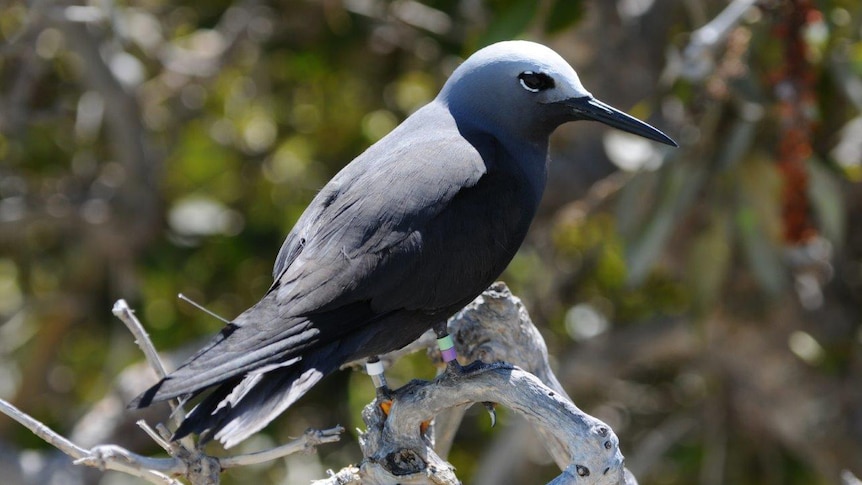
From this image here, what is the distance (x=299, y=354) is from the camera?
2463 millimetres

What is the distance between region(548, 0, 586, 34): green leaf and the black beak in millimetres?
1547

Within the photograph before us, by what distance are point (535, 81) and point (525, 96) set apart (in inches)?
1.7

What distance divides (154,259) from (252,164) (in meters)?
0.84

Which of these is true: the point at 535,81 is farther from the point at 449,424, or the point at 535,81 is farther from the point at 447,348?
the point at 449,424

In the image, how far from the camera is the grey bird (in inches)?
93.7

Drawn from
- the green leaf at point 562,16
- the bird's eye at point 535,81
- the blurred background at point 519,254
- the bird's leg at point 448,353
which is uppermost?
the bird's eye at point 535,81

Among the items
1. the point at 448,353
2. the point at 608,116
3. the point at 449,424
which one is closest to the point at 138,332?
the point at 448,353

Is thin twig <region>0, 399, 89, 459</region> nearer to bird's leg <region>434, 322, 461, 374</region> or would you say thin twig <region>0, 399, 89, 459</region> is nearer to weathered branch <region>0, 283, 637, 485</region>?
weathered branch <region>0, 283, 637, 485</region>

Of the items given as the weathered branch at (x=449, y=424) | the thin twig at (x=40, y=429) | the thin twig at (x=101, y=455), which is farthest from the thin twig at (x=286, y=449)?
the thin twig at (x=40, y=429)

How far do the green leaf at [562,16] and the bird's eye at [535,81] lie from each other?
153 centimetres

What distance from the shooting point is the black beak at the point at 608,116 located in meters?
2.80

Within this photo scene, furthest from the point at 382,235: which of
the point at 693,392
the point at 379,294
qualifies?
the point at 693,392

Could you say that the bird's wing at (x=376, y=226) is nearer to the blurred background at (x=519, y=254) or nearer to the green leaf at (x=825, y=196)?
the blurred background at (x=519, y=254)

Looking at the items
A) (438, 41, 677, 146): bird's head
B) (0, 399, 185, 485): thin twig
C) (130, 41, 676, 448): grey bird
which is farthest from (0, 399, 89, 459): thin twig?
(438, 41, 677, 146): bird's head
